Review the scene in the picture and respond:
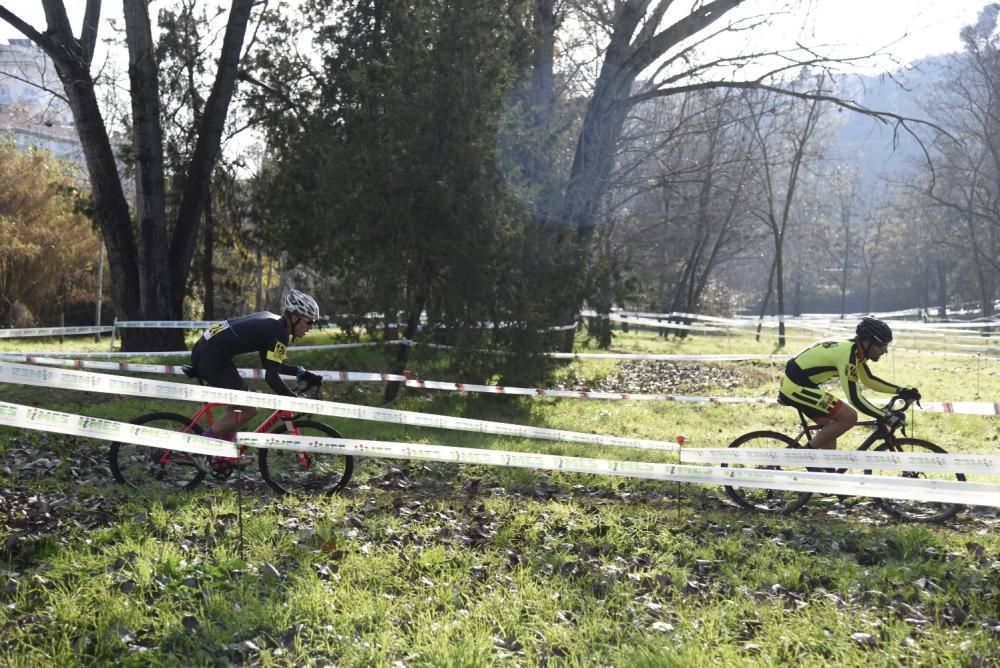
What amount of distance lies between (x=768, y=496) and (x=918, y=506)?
1.44 metres

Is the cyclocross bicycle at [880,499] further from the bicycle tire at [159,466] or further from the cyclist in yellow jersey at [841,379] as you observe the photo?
the bicycle tire at [159,466]

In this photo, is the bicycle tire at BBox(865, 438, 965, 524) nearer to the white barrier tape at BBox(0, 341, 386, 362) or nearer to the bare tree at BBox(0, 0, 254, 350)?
the white barrier tape at BBox(0, 341, 386, 362)

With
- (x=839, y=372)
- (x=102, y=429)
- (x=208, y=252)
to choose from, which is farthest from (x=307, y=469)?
(x=208, y=252)

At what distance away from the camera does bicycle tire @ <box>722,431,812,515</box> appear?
327 inches

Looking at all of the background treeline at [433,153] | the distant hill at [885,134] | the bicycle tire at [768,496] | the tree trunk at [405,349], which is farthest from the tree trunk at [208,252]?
the bicycle tire at [768,496]

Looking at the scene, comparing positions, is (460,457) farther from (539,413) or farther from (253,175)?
(253,175)

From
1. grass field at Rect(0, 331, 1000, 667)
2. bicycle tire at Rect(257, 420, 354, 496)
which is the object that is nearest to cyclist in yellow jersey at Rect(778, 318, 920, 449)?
grass field at Rect(0, 331, 1000, 667)

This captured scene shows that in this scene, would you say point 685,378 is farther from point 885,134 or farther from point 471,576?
point 885,134

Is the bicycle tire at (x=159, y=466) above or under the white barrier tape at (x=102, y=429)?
under

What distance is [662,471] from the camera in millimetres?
7570

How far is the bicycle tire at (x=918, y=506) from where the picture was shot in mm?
7957

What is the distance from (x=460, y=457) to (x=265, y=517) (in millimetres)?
1720

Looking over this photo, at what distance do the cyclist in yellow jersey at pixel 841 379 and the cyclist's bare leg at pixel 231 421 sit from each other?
5408mm

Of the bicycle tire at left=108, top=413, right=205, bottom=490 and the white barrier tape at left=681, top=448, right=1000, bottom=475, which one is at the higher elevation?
the white barrier tape at left=681, top=448, right=1000, bottom=475
